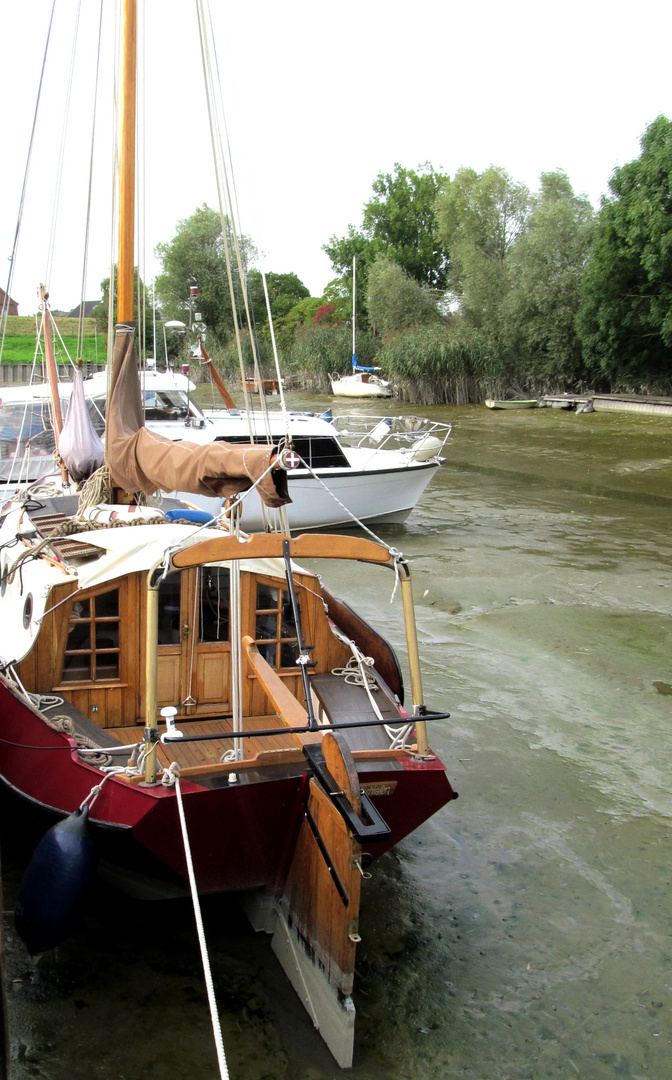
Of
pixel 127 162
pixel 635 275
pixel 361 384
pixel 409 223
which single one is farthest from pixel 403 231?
pixel 127 162

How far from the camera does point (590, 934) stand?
581 cm

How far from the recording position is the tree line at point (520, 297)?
35.4 meters

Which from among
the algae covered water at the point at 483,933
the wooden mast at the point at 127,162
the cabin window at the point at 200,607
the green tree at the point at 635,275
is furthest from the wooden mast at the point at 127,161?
the green tree at the point at 635,275

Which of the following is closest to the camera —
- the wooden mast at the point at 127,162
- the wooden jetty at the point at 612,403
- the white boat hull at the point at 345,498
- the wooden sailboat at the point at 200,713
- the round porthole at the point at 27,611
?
the wooden sailboat at the point at 200,713

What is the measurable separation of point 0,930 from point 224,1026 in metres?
1.48

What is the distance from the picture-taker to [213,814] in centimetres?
509

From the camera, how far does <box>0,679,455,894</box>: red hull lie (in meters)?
5.05

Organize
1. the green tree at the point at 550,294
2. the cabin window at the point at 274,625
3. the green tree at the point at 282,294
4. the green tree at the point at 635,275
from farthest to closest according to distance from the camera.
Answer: the green tree at the point at 282,294 < the green tree at the point at 550,294 < the green tree at the point at 635,275 < the cabin window at the point at 274,625

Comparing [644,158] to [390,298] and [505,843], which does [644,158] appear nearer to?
[390,298]

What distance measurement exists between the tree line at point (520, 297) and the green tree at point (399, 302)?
0.08 m

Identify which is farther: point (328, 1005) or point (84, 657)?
point (84, 657)

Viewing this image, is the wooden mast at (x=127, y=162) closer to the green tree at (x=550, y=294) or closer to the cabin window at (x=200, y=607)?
the cabin window at (x=200, y=607)

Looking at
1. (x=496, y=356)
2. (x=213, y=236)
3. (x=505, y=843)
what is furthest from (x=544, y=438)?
(x=213, y=236)

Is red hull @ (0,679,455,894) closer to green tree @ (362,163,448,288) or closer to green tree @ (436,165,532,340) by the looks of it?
green tree @ (436,165,532,340)
